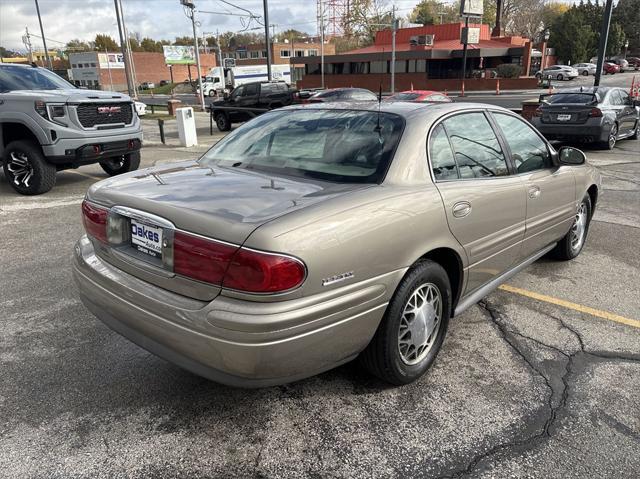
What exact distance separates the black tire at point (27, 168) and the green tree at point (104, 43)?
114m

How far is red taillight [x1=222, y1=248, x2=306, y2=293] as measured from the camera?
2064mm

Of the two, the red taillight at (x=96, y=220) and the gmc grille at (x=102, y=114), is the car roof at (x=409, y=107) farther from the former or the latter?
the gmc grille at (x=102, y=114)

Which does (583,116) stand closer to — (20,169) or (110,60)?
(20,169)

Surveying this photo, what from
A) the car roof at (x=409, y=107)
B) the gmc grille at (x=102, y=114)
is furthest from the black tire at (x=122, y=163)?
the car roof at (x=409, y=107)

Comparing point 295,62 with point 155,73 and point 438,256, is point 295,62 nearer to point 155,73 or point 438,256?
point 155,73

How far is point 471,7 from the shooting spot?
1535 inches

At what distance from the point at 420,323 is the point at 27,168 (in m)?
7.21

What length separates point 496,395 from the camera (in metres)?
2.82

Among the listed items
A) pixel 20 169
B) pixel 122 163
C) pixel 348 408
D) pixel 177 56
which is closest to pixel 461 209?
pixel 348 408

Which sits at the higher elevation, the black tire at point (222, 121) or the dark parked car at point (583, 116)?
the dark parked car at point (583, 116)

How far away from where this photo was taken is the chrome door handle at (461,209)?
2887 millimetres

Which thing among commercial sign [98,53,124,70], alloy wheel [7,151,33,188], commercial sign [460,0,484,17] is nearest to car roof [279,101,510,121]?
alloy wheel [7,151,33,188]

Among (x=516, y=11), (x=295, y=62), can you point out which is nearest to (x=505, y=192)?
(x=295, y=62)

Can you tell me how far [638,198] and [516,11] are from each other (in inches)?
3421
